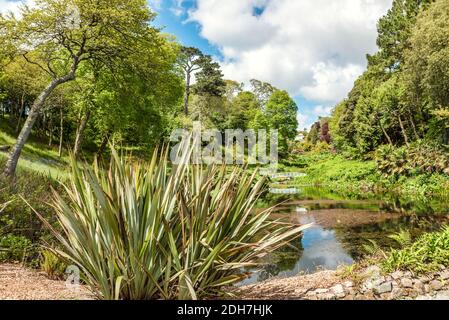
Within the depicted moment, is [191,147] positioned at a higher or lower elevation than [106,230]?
higher

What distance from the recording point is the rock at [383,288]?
4.42 m

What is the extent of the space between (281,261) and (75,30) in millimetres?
9924

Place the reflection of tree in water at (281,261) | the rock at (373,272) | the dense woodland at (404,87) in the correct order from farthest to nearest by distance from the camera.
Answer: the dense woodland at (404,87) < the reflection of tree in water at (281,261) < the rock at (373,272)

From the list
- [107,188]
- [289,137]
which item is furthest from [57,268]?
[289,137]

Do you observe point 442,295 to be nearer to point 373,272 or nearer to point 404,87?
point 373,272

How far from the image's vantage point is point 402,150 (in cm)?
2694

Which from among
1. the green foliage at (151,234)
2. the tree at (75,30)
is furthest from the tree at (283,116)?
the green foliage at (151,234)

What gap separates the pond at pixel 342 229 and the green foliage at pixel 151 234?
4.90ft

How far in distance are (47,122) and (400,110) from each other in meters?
30.8

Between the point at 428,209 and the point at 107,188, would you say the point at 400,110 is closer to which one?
the point at 428,209

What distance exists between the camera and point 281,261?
8.83m

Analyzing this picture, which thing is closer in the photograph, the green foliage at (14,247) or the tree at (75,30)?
the green foliage at (14,247)

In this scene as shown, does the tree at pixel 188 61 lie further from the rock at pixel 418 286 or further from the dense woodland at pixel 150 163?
Result: the rock at pixel 418 286

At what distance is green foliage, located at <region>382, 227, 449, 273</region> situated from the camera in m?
4.71
